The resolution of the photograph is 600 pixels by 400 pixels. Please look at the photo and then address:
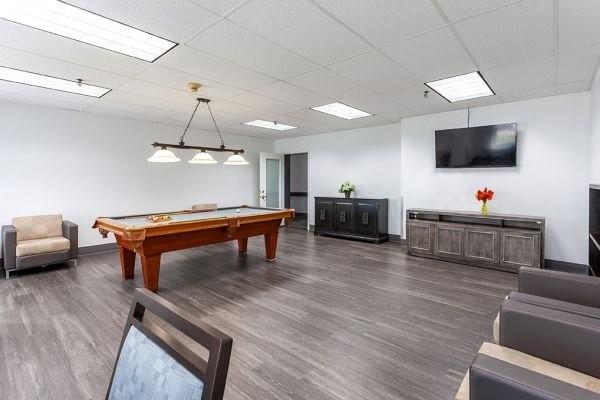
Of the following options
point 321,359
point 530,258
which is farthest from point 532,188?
point 321,359

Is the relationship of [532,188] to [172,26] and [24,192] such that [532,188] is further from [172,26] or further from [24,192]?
[24,192]

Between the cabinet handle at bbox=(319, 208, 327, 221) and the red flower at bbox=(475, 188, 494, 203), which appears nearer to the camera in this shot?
the red flower at bbox=(475, 188, 494, 203)

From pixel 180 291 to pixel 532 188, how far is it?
543cm

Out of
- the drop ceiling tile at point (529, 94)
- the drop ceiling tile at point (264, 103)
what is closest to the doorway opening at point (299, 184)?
the drop ceiling tile at point (264, 103)

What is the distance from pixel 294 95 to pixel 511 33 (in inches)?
104

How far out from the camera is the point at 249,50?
290 centimetres

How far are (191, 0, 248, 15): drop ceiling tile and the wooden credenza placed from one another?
449cm

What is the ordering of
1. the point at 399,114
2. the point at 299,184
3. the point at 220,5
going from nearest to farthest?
the point at 220,5 < the point at 399,114 < the point at 299,184

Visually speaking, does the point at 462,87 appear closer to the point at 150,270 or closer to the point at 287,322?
the point at 287,322

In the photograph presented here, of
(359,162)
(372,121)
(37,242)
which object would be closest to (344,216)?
(359,162)

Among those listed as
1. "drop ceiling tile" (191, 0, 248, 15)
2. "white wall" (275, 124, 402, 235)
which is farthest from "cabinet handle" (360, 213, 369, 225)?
"drop ceiling tile" (191, 0, 248, 15)

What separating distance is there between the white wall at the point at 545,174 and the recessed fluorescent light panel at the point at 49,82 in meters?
5.71

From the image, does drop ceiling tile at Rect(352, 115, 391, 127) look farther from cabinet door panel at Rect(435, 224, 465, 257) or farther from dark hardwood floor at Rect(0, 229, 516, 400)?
dark hardwood floor at Rect(0, 229, 516, 400)

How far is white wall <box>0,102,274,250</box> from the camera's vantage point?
4.80m
